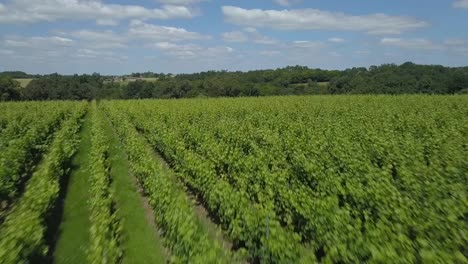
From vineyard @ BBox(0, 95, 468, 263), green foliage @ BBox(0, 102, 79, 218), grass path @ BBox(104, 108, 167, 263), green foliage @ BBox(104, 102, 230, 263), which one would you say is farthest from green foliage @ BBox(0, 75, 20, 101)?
green foliage @ BBox(104, 102, 230, 263)

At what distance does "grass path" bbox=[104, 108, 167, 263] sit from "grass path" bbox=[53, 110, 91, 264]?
94 cm

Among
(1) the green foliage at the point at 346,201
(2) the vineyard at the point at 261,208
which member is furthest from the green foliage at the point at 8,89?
(1) the green foliage at the point at 346,201

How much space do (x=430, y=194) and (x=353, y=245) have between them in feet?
8.29

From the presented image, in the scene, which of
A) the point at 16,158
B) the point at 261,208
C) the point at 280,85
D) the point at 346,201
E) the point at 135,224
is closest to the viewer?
the point at 261,208

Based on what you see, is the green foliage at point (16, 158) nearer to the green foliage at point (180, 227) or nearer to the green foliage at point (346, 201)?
the green foliage at point (180, 227)

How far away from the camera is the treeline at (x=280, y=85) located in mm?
54531

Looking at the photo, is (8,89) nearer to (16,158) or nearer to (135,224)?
(16,158)

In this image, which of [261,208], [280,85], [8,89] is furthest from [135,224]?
[280,85]

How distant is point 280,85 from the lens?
82375 millimetres

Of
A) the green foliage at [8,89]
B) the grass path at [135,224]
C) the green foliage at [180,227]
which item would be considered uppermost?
the green foliage at [180,227]

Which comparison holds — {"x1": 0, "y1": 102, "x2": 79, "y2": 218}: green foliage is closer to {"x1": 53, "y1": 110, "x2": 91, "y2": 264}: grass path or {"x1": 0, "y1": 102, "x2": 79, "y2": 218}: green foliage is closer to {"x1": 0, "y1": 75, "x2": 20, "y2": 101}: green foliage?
{"x1": 53, "y1": 110, "x2": 91, "y2": 264}: grass path

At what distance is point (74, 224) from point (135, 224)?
5.37 feet

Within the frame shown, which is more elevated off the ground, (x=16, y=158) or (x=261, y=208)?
(x=261, y=208)

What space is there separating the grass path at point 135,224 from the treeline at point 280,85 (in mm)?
48985
